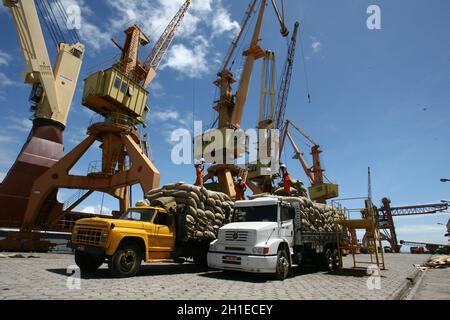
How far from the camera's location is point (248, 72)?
1414 inches

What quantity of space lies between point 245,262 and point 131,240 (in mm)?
3747

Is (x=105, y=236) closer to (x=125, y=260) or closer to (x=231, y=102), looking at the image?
(x=125, y=260)

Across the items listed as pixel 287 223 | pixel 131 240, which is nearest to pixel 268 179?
pixel 287 223

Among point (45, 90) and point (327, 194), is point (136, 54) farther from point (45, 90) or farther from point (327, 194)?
point (327, 194)

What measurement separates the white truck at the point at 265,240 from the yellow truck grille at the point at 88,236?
13.0 ft

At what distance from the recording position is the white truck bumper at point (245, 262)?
8.95m

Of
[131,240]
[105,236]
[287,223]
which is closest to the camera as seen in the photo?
[105,236]

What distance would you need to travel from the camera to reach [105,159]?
25.5m

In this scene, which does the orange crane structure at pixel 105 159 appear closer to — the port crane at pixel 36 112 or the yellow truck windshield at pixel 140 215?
the port crane at pixel 36 112

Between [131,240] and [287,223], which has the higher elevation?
[287,223]

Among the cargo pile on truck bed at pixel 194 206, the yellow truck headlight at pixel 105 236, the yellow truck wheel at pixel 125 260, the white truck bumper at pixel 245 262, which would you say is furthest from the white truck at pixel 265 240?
the yellow truck headlight at pixel 105 236

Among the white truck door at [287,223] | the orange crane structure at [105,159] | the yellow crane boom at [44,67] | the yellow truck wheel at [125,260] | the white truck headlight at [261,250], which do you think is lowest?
the yellow truck wheel at [125,260]

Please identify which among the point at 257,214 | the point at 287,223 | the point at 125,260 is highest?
the point at 257,214
